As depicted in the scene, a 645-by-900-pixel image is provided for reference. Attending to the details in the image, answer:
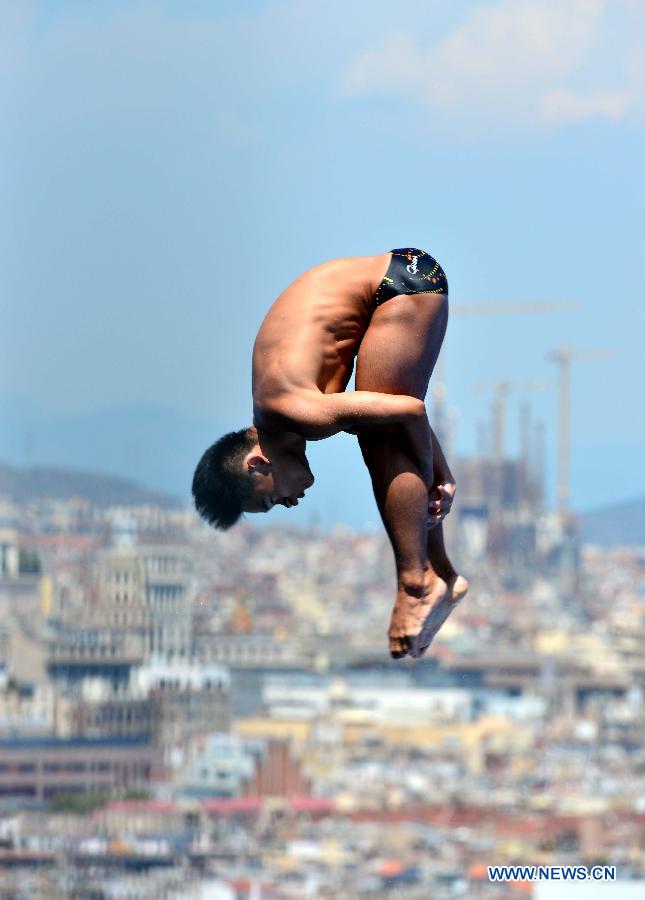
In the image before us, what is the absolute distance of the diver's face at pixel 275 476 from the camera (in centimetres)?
314

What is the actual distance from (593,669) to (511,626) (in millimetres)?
6624

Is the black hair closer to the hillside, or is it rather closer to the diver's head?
the diver's head

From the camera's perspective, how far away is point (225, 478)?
3162 mm

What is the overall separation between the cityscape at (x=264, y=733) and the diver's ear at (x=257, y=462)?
85.3ft

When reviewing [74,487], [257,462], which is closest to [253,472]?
[257,462]

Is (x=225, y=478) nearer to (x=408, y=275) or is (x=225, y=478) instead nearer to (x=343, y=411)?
(x=343, y=411)

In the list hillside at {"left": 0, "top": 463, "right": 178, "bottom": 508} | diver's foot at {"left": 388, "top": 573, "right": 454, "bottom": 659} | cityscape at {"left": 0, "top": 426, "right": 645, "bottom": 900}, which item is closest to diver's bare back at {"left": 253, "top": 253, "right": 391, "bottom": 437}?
diver's foot at {"left": 388, "top": 573, "right": 454, "bottom": 659}

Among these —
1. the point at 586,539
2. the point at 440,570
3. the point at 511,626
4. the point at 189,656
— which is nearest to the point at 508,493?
the point at 586,539

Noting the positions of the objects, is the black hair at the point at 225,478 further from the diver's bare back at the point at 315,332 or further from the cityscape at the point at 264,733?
the cityscape at the point at 264,733

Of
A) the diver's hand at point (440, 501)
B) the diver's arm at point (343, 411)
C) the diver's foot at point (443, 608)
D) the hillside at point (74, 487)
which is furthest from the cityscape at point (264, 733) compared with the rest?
the diver's arm at point (343, 411)

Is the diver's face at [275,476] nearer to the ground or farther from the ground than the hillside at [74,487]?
nearer to the ground

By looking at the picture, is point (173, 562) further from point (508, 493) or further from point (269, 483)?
point (269, 483)

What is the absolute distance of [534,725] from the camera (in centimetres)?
5000

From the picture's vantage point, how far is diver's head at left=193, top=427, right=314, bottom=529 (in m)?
3.14
